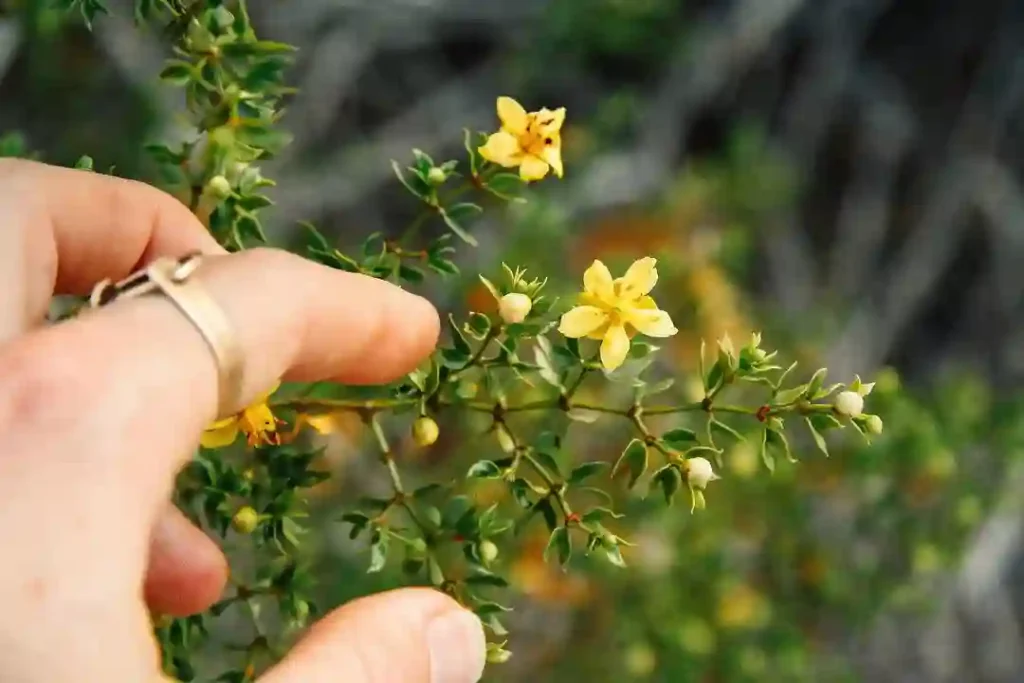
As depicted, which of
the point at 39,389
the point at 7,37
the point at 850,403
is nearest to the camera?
the point at 39,389

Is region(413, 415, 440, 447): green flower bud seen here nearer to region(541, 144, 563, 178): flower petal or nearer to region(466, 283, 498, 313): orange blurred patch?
region(541, 144, 563, 178): flower petal

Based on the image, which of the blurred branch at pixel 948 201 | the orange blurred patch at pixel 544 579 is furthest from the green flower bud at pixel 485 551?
the blurred branch at pixel 948 201

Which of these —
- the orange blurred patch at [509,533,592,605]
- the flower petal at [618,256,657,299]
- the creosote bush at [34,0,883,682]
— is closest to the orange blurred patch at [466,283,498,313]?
the orange blurred patch at [509,533,592,605]

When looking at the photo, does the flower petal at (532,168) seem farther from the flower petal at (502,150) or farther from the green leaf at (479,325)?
the green leaf at (479,325)

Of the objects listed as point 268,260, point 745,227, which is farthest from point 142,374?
point 745,227

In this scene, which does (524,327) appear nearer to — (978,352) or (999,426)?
(999,426)

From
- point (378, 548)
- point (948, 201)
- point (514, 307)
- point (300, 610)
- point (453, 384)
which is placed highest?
point (514, 307)

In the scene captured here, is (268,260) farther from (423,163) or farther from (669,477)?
(669,477)
